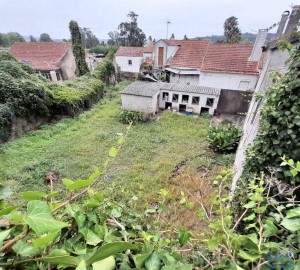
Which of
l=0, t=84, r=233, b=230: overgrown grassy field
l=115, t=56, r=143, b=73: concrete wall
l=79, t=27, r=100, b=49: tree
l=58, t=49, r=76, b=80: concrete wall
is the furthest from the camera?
l=79, t=27, r=100, b=49: tree

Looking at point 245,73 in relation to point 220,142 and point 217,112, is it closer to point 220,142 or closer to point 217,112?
point 217,112

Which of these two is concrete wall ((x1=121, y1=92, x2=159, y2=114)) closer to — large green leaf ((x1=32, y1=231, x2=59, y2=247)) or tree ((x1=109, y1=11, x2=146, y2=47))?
large green leaf ((x1=32, y1=231, x2=59, y2=247))

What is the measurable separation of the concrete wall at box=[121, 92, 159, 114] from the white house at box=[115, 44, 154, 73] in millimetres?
11682

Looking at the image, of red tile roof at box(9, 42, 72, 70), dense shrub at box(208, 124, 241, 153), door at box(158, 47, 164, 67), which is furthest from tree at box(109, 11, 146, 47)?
dense shrub at box(208, 124, 241, 153)

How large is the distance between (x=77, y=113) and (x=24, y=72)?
3.52m

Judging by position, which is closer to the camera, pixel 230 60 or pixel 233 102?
pixel 233 102

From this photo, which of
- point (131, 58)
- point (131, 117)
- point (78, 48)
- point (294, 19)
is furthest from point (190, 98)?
point (131, 58)

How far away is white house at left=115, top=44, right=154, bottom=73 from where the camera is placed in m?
22.1

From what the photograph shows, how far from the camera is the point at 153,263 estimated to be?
693mm

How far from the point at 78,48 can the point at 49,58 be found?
149 inches

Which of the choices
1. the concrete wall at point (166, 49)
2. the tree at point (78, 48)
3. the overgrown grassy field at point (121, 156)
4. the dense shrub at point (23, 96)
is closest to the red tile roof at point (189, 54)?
the concrete wall at point (166, 49)

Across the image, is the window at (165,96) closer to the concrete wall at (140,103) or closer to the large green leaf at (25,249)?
the concrete wall at (140,103)

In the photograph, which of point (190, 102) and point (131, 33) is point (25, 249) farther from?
point (131, 33)

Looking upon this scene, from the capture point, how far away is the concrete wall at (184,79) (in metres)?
12.9
